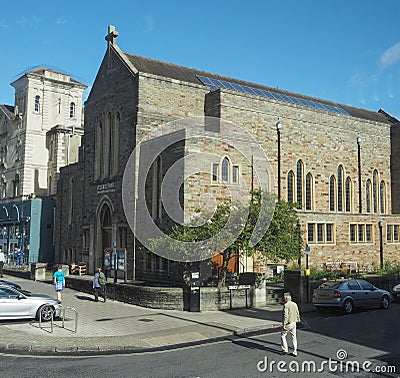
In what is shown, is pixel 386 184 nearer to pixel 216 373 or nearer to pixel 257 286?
pixel 257 286

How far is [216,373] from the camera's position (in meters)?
10.7

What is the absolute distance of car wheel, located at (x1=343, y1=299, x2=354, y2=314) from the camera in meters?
20.7

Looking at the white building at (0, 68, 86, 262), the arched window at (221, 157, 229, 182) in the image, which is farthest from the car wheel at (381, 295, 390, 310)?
the white building at (0, 68, 86, 262)

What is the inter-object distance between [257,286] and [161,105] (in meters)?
14.4

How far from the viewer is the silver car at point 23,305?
16.9m

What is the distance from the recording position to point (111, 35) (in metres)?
35.4

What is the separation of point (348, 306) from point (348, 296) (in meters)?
0.42

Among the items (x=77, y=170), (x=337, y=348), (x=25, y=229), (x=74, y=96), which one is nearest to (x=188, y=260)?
(x=337, y=348)

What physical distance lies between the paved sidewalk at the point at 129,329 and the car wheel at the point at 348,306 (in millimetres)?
1760

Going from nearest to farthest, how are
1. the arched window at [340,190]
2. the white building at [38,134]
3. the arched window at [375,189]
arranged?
the arched window at [340,190] < the arched window at [375,189] < the white building at [38,134]

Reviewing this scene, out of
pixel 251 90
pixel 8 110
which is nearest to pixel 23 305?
pixel 251 90

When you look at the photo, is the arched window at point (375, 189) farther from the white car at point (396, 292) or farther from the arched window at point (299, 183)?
the white car at point (396, 292)

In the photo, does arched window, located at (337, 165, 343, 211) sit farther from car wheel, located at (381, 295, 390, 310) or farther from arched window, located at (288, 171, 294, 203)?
car wheel, located at (381, 295, 390, 310)

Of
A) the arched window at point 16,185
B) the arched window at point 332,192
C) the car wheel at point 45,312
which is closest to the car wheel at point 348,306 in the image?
the car wheel at point 45,312
